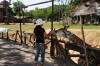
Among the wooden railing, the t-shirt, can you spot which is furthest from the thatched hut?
the wooden railing

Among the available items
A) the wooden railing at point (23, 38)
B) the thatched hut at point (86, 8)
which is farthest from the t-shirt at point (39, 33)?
the wooden railing at point (23, 38)

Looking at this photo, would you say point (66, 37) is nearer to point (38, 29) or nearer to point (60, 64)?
point (60, 64)

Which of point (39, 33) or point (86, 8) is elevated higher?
point (86, 8)

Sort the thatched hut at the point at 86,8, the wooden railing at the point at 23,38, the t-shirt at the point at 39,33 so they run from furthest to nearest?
the wooden railing at the point at 23,38
the thatched hut at the point at 86,8
the t-shirt at the point at 39,33

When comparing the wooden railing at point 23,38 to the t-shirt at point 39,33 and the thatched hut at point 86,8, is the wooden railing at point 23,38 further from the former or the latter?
the t-shirt at point 39,33

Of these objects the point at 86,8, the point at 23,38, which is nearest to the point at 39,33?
the point at 86,8

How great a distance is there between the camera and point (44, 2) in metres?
8.16

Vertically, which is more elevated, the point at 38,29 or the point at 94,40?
the point at 38,29

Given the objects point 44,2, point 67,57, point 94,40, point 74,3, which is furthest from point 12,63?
point 74,3

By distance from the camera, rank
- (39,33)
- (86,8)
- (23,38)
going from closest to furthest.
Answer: (39,33) < (86,8) < (23,38)

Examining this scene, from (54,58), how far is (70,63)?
3.82 feet

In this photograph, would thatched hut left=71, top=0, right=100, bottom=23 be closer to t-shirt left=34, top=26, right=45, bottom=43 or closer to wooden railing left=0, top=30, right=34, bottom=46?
t-shirt left=34, top=26, right=45, bottom=43

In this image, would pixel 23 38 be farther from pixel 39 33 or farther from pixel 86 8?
pixel 39 33

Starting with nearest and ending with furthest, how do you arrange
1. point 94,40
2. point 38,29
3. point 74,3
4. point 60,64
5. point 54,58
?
point 38,29 → point 60,64 → point 54,58 → point 94,40 → point 74,3
